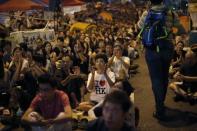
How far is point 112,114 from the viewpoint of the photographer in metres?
3.70

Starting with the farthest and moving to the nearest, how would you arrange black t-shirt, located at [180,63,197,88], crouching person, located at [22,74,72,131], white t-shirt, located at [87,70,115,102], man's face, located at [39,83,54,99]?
black t-shirt, located at [180,63,197,88] → white t-shirt, located at [87,70,115,102] → crouching person, located at [22,74,72,131] → man's face, located at [39,83,54,99]

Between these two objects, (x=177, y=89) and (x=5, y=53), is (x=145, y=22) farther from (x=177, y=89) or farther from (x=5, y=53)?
(x=5, y=53)

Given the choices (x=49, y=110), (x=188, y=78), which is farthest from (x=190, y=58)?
(x=49, y=110)

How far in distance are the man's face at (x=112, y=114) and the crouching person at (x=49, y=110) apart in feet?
8.66

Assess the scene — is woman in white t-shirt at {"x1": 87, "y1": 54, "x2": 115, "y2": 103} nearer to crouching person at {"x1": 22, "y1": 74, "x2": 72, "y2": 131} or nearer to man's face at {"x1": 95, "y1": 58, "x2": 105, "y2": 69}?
man's face at {"x1": 95, "y1": 58, "x2": 105, "y2": 69}

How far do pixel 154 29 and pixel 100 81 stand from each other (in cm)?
149

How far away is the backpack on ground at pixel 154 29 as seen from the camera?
7766 millimetres

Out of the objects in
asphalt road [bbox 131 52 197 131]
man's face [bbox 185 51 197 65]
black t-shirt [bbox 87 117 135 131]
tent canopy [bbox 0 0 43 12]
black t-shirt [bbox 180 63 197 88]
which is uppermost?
tent canopy [bbox 0 0 43 12]

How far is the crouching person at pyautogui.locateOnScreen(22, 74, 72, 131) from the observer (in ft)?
20.8

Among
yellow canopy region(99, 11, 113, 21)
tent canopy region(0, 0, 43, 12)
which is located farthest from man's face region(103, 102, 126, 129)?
yellow canopy region(99, 11, 113, 21)

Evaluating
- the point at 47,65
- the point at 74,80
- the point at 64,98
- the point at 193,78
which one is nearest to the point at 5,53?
the point at 47,65

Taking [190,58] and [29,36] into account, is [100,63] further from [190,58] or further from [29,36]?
[29,36]

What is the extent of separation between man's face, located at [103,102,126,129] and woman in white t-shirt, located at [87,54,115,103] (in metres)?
4.60

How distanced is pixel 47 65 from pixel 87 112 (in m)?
3.29
